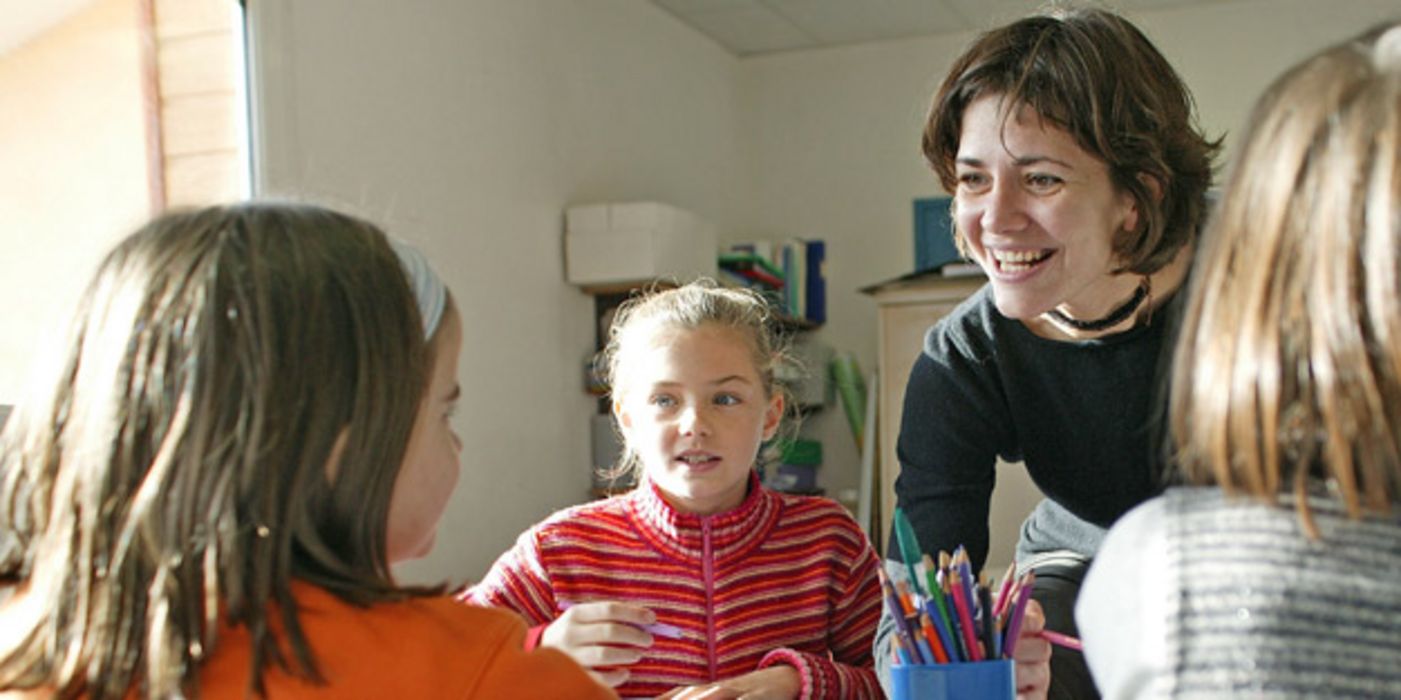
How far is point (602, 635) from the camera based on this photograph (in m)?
1.29

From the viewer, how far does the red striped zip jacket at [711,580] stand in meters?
1.48

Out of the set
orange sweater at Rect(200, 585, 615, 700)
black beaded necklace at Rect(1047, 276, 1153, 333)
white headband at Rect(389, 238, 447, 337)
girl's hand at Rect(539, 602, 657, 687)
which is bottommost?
girl's hand at Rect(539, 602, 657, 687)

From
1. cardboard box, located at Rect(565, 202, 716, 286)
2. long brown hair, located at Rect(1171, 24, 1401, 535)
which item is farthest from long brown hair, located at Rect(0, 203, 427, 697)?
cardboard box, located at Rect(565, 202, 716, 286)

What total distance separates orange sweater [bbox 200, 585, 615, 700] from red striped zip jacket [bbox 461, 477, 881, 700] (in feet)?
2.06

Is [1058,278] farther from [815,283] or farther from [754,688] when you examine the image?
[815,283]

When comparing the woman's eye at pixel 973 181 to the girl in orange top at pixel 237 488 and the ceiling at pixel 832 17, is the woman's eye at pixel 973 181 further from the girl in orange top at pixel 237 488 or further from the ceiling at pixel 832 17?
the ceiling at pixel 832 17

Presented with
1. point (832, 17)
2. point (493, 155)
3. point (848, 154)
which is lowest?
point (493, 155)

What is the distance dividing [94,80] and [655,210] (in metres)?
1.77

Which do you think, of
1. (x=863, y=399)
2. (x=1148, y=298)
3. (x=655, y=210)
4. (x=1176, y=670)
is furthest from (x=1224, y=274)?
(x=863, y=399)

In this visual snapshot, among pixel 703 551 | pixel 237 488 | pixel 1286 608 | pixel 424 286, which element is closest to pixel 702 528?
pixel 703 551

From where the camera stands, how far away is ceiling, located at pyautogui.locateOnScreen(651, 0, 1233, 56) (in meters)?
4.95

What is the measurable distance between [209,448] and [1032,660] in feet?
2.15

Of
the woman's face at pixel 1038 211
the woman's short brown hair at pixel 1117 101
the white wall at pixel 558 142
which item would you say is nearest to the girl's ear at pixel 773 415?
the woman's face at pixel 1038 211

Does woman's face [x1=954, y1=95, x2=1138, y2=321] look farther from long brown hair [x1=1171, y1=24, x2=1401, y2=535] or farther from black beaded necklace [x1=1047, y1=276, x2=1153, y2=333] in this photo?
long brown hair [x1=1171, y1=24, x2=1401, y2=535]
